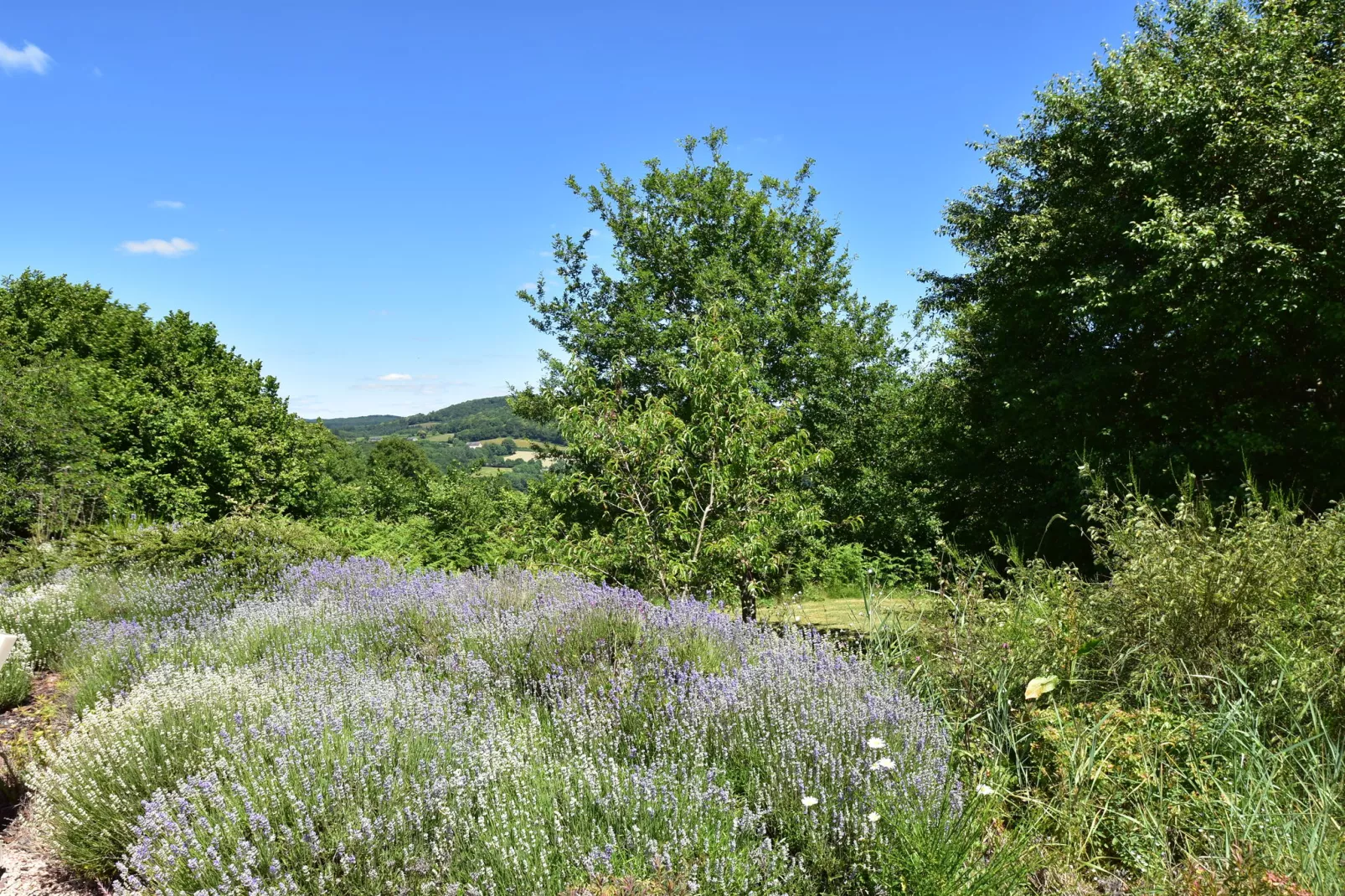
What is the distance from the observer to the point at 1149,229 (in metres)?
9.11

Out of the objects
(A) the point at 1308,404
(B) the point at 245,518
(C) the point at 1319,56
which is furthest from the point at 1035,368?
(B) the point at 245,518

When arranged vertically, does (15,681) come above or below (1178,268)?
below

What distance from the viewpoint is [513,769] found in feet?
9.48

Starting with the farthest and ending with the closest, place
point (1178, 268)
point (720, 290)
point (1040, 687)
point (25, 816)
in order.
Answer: point (720, 290) → point (1178, 268) → point (25, 816) → point (1040, 687)

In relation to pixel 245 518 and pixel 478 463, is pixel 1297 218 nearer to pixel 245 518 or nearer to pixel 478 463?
pixel 245 518

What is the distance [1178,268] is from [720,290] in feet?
23.9

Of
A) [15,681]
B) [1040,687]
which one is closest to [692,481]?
[1040,687]

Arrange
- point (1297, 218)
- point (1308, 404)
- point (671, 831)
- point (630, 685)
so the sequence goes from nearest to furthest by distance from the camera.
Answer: point (671, 831)
point (630, 685)
point (1297, 218)
point (1308, 404)

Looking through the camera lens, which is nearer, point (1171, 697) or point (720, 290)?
point (1171, 697)

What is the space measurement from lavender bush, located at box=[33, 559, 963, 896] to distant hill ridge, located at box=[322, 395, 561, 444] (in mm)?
93234

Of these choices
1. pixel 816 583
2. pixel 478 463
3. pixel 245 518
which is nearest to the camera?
pixel 245 518

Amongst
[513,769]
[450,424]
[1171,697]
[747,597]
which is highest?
[450,424]

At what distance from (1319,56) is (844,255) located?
8833 mm

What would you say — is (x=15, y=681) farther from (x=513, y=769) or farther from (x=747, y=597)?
(x=747, y=597)
